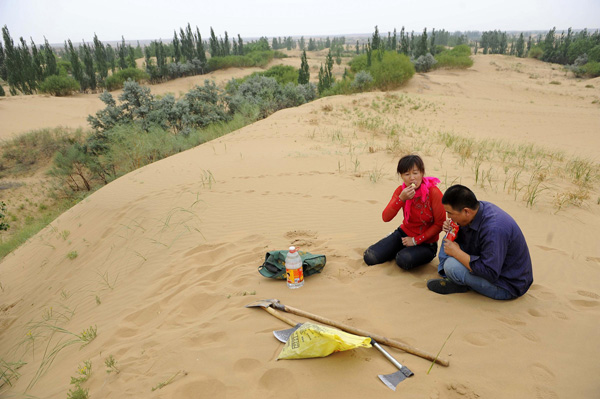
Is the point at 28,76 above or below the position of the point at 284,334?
above

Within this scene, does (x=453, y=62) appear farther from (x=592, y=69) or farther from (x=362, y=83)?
(x=362, y=83)

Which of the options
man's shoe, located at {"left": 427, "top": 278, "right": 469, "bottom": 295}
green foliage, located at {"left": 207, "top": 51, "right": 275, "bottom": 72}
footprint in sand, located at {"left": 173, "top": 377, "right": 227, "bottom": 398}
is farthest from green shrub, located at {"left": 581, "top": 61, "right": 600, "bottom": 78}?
footprint in sand, located at {"left": 173, "top": 377, "right": 227, "bottom": 398}

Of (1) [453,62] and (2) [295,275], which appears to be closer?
(2) [295,275]

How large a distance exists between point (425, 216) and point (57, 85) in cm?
3633

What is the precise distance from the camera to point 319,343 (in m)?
2.17

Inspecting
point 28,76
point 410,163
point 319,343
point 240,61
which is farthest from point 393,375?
point 240,61

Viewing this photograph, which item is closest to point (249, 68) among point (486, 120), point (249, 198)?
point (486, 120)

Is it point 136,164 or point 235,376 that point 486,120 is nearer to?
point 136,164

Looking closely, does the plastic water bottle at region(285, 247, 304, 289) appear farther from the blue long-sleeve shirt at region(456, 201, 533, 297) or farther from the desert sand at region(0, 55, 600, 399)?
the blue long-sleeve shirt at region(456, 201, 533, 297)

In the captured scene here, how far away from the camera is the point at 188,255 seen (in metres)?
4.21

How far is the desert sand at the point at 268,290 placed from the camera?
2141 mm

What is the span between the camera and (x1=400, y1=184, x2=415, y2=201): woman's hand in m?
3.18

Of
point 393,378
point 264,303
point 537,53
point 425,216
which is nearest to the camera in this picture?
point 393,378

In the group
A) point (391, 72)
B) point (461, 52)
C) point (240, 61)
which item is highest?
point (240, 61)
